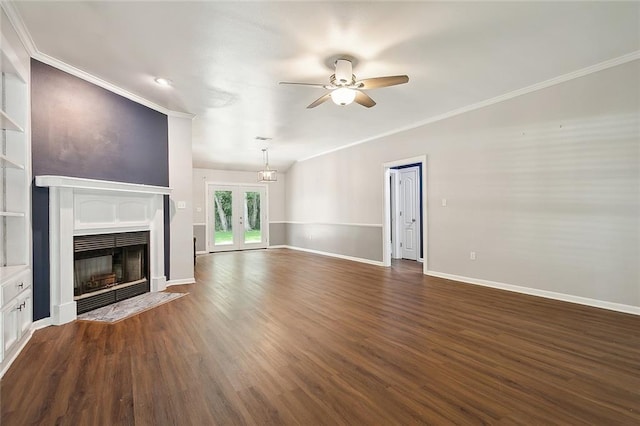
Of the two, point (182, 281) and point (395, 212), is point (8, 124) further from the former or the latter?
point (395, 212)

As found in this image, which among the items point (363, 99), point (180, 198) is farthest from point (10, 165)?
point (363, 99)

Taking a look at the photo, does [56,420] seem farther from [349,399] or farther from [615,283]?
[615,283]

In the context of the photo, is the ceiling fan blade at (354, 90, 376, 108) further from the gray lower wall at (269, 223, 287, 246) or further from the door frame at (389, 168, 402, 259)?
the gray lower wall at (269, 223, 287, 246)

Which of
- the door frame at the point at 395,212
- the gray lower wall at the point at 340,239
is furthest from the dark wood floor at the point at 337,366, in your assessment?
the door frame at the point at 395,212

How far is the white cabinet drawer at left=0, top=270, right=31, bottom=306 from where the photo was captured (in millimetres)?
2270

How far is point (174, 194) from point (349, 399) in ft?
14.0

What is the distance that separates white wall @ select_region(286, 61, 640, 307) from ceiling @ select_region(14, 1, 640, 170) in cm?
43

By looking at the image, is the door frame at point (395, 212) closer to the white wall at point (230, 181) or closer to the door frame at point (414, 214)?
the door frame at point (414, 214)

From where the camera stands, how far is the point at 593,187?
3.65m

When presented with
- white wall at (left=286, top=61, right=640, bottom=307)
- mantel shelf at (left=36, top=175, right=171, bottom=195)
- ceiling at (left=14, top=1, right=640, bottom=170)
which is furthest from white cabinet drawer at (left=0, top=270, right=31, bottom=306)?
white wall at (left=286, top=61, right=640, bottom=307)

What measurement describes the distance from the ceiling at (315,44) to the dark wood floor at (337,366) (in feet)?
9.36

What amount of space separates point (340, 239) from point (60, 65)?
6.24m

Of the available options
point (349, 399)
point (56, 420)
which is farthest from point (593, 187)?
point (56, 420)

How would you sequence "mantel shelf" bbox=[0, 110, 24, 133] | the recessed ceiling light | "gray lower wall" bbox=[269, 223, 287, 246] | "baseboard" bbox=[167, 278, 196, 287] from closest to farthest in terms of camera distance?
1. "mantel shelf" bbox=[0, 110, 24, 133]
2. the recessed ceiling light
3. "baseboard" bbox=[167, 278, 196, 287]
4. "gray lower wall" bbox=[269, 223, 287, 246]
